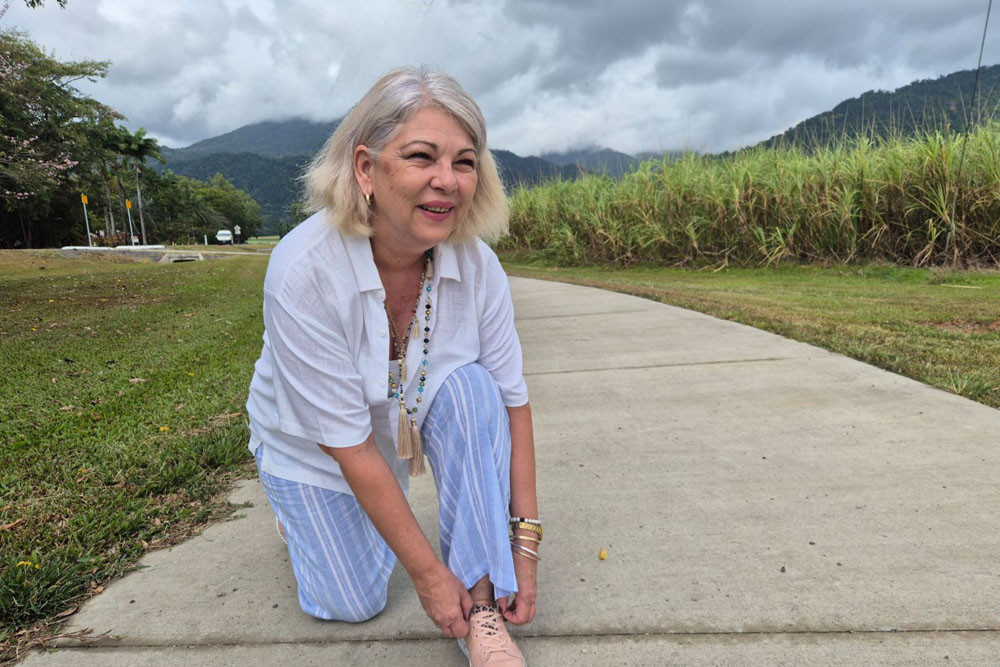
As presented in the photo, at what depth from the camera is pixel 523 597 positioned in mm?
1487

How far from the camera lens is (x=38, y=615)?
5.23 ft

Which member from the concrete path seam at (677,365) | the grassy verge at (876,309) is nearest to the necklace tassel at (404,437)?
the concrete path seam at (677,365)

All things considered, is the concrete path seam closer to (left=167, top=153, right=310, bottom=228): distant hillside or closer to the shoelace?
the shoelace

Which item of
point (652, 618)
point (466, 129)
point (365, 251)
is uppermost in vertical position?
point (466, 129)

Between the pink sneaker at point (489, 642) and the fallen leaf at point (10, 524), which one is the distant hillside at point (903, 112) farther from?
the fallen leaf at point (10, 524)

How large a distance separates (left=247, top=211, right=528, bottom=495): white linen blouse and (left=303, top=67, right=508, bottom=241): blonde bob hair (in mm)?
52

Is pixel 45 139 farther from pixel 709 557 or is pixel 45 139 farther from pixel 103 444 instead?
pixel 709 557

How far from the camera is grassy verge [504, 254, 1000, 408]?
3.38 m

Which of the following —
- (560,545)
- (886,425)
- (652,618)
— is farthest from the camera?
(886,425)

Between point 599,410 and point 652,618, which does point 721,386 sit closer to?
point 599,410

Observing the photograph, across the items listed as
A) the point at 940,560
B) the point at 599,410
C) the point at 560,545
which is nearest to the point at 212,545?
the point at 560,545

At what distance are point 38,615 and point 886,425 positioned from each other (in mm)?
2859

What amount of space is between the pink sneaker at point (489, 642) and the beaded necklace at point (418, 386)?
1.29 feet

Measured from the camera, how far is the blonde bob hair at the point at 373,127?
4.87 ft
